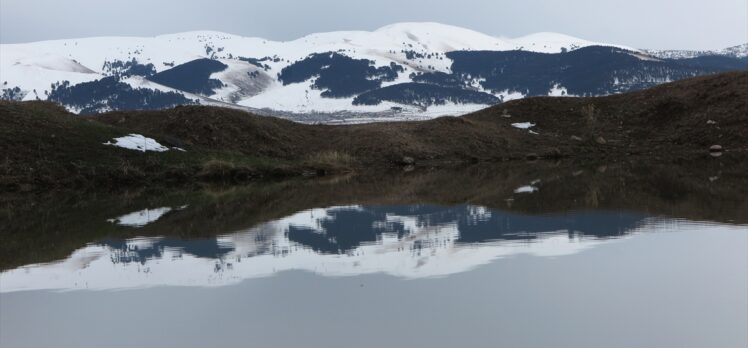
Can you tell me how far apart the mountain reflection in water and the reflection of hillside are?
29 cm

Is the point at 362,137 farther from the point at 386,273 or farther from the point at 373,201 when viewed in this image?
the point at 386,273

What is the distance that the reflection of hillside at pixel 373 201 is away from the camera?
1881cm

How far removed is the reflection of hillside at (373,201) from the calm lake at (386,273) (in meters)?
0.18

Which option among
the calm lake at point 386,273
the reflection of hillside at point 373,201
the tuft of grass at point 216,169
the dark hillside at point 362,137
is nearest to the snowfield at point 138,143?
the dark hillside at point 362,137

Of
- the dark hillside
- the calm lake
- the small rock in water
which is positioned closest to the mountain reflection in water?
the calm lake

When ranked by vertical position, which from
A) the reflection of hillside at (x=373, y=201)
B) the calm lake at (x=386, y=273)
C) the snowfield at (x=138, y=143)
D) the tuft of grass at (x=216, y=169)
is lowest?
the calm lake at (x=386, y=273)

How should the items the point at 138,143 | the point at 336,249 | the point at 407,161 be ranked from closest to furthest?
the point at 336,249, the point at 138,143, the point at 407,161

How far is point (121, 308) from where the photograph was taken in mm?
11039

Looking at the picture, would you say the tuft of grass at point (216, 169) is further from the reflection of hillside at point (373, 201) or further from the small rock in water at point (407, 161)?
the small rock in water at point (407, 161)

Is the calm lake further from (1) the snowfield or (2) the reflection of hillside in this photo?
(1) the snowfield

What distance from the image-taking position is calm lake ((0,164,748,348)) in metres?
9.34

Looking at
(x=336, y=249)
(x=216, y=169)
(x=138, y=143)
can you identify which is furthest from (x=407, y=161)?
(x=336, y=249)

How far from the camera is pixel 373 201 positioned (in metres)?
26.3

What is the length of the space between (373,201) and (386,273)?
1347cm
